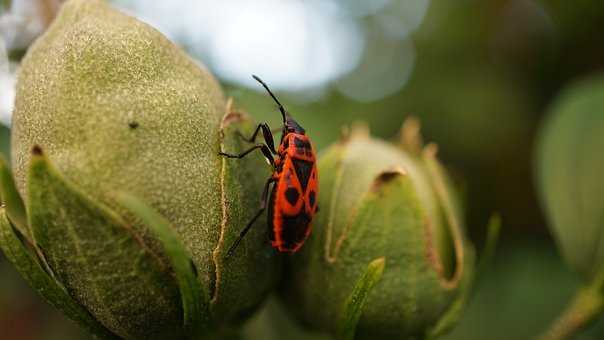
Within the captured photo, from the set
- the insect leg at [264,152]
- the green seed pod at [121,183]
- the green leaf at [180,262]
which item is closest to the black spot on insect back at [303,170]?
the insect leg at [264,152]

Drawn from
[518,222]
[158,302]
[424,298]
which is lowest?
[518,222]

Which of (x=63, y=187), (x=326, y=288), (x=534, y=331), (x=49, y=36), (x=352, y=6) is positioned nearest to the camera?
(x=63, y=187)

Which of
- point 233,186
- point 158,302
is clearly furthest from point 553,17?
point 158,302

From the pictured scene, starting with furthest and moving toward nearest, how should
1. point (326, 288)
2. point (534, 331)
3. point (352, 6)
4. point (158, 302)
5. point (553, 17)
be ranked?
1. point (352, 6)
2. point (553, 17)
3. point (534, 331)
4. point (326, 288)
5. point (158, 302)

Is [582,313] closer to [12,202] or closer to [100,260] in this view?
[100,260]

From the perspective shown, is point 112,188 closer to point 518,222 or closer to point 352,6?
point 518,222

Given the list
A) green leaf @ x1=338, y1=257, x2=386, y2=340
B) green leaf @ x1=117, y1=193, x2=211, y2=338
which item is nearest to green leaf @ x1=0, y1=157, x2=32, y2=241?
green leaf @ x1=117, y1=193, x2=211, y2=338

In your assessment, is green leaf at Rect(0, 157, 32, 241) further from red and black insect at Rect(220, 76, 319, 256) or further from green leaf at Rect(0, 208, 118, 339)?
red and black insect at Rect(220, 76, 319, 256)

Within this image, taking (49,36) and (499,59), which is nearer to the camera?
(49,36)
